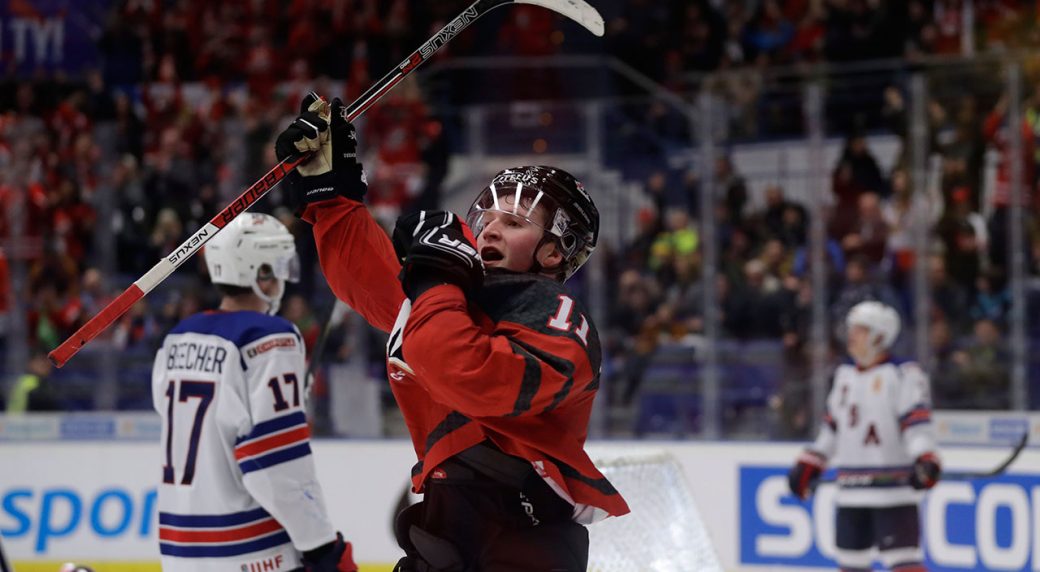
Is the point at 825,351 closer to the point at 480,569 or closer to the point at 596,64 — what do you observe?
the point at 596,64

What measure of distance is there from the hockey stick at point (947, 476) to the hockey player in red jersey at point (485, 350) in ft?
12.2

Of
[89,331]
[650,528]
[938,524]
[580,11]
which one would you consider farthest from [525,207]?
[938,524]

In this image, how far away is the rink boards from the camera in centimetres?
585

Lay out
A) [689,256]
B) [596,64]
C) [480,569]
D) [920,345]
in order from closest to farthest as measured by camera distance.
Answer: [480,569] < [920,345] < [689,256] < [596,64]

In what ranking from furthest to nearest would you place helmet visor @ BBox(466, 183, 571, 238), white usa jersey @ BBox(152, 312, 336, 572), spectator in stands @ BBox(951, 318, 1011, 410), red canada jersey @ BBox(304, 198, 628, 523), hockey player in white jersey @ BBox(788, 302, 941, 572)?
spectator in stands @ BBox(951, 318, 1011, 410) < hockey player in white jersey @ BBox(788, 302, 941, 572) < white usa jersey @ BBox(152, 312, 336, 572) < helmet visor @ BBox(466, 183, 571, 238) < red canada jersey @ BBox(304, 198, 628, 523)

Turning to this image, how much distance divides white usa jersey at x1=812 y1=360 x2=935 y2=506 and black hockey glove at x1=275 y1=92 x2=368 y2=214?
380 centimetres

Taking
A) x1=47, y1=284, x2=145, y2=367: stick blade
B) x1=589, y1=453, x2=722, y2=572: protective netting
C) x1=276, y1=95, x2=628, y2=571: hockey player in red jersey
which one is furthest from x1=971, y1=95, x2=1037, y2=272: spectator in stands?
x1=47, y1=284, x2=145, y2=367: stick blade

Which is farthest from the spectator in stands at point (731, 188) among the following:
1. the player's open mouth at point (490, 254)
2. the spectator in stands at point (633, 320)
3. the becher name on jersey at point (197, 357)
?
the player's open mouth at point (490, 254)

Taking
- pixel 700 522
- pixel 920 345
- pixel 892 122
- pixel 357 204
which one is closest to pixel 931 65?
pixel 892 122

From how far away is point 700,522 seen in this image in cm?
288

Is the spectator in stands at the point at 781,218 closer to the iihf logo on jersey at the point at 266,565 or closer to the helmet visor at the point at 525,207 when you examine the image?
the iihf logo on jersey at the point at 266,565

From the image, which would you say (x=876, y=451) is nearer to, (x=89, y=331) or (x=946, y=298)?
(x=946, y=298)

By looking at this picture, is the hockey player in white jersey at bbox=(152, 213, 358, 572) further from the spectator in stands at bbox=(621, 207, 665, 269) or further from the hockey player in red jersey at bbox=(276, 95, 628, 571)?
the spectator in stands at bbox=(621, 207, 665, 269)

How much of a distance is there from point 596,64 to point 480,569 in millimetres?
6967
